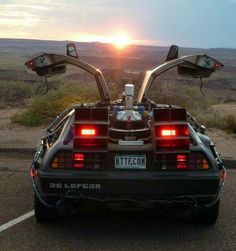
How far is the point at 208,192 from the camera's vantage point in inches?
232

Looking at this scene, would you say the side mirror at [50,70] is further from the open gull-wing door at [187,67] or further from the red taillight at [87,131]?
the red taillight at [87,131]

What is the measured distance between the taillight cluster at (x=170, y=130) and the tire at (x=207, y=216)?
0.94m

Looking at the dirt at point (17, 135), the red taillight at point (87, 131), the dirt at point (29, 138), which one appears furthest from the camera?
the dirt at point (17, 135)

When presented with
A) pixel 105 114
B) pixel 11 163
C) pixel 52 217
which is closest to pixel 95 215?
pixel 52 217

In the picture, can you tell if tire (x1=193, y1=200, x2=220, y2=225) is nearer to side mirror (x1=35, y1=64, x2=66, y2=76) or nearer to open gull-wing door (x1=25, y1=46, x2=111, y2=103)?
open gull-wing door (x1=25, y1=46, x2=111, y2=103)

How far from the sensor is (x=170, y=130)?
592 centimetres

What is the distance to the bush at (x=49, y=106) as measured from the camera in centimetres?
1600

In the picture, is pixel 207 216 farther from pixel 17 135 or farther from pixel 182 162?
pixel 17 135

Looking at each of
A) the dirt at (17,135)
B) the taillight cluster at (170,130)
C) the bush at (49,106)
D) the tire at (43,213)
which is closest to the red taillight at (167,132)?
the taillight cluster at (170,130)

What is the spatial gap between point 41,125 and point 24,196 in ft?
25.9

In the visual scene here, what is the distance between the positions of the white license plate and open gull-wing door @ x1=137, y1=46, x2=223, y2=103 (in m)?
2.29

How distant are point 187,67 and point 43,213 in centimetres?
335

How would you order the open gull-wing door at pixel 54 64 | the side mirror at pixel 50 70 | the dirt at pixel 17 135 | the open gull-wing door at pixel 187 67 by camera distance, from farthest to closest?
the dirt at pixel 17 135
the side mirror at pixel 50 70
the open gull-wing door at pixel 187 67
the open gull-wing door at pixel 54 64

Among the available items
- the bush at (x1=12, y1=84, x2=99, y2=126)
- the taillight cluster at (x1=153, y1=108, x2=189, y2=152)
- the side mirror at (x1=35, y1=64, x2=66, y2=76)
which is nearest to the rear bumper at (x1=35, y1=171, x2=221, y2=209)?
the taillight cluster at (x1=153, y1=108, x2=189, y2=152)
